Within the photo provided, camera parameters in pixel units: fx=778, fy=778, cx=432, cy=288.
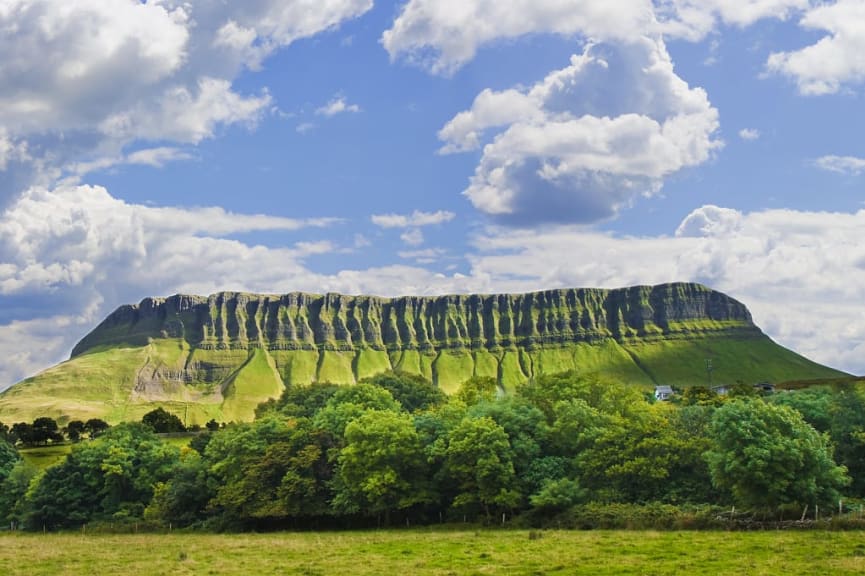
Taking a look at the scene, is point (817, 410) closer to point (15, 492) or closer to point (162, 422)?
point (15, 492)

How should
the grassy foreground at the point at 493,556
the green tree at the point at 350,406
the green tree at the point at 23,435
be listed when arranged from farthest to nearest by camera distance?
the green tree at the point at 23,435 < the green tree at the point at 350,406 < the grassy foreground at the point at 493,556

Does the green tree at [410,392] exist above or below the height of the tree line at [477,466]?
above

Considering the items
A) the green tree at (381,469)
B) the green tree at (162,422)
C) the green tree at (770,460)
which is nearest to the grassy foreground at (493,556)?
the green tree at (770,460)

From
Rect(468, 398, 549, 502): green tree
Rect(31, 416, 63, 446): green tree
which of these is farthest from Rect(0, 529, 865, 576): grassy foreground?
Rect(31, 416, 63, 446): green tree

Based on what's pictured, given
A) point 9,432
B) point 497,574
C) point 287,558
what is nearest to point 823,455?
point 497,574

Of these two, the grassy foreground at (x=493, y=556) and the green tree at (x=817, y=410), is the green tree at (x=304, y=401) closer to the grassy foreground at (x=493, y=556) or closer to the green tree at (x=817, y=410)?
the green tree at (x=817, y=410)

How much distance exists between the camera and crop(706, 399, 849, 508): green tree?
61219 millimetres

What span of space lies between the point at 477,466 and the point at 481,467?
0.43 metres

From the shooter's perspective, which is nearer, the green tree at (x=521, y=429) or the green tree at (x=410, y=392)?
the green tree at (x=521, y=429)

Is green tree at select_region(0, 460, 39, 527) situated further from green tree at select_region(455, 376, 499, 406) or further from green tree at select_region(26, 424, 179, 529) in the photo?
green tree at select_region(455, 376, 499, 406)

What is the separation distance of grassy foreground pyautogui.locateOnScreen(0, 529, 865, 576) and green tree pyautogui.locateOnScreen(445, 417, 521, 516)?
14.8 meters

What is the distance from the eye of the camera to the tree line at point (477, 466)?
64625 millimetres

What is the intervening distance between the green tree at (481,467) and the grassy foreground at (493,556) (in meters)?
14.8

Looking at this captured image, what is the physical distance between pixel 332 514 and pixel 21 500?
1979 inches
